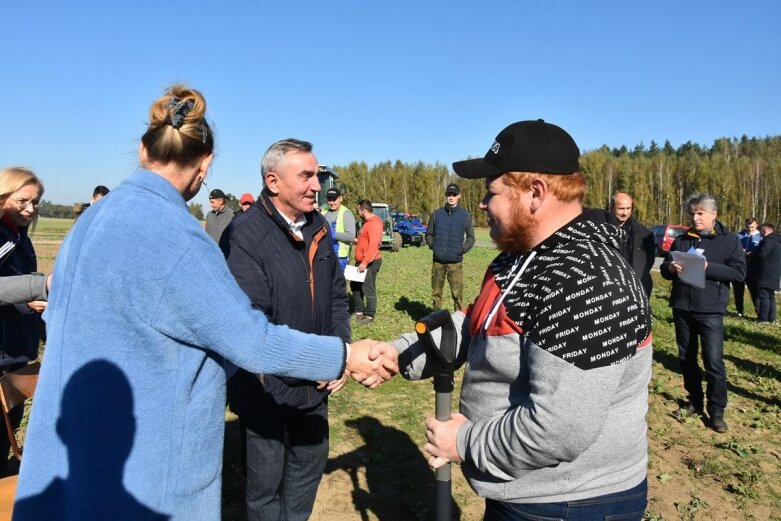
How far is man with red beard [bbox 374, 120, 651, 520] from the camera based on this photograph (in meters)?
1.51

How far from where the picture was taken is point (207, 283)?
1611 mm

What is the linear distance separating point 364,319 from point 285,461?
272 inches

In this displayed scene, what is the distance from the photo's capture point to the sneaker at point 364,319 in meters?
9.83

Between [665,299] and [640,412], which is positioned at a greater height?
[640,412]

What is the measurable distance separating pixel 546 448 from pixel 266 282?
5.46 ft

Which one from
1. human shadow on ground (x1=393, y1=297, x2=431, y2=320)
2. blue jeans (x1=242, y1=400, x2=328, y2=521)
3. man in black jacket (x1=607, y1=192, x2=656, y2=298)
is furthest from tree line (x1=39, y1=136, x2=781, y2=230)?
blue jeans (x1=242, y1=400, x2=328, y2=521)

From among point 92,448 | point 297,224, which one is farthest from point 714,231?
point 92,448

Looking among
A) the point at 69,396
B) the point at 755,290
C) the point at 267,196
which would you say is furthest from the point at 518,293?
the point at 755,290

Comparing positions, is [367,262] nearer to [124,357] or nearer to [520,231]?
[520,231]

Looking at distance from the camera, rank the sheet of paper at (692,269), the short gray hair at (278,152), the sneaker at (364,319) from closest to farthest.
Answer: the short gray hair at (278,152)
the sheet of paper at (692,269)
the sneaker at (364,319)

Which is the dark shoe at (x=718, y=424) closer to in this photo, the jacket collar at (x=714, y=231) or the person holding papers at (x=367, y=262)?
the jacket collar at (x=714, y=231)

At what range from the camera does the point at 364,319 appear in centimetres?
991

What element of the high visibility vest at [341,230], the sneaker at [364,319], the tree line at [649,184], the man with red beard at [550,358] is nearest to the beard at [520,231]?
the man with red beard at [550,358]

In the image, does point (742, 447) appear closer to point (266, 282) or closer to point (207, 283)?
point (266, 282)
